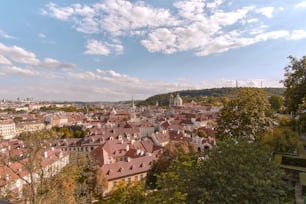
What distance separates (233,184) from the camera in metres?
7.84

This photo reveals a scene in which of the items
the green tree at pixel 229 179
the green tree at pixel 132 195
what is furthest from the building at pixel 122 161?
the green tree at pixel 229 179

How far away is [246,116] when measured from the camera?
1491 centimetres

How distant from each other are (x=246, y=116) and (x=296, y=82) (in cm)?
1138

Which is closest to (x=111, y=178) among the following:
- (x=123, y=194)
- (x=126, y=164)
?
(x=126, y=164)

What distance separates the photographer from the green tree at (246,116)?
14.9 metres

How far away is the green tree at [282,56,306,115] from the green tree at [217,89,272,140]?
832 cm

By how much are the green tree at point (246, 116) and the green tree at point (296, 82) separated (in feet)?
27.3

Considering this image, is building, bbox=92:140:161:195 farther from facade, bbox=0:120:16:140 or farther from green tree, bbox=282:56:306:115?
facade, bbox=0:120:16:140

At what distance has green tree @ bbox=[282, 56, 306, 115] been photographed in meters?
21.5

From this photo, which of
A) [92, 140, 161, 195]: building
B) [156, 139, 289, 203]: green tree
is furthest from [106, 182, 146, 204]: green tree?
[92, 140, 161, 195]: building

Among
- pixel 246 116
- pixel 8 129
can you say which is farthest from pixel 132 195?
pixel 8 129

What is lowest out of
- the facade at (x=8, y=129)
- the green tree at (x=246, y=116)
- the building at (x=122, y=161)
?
the facade at (x=8, y=129)

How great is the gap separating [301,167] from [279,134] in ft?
13.2

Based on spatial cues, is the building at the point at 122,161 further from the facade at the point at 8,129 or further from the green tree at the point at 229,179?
the facade at the point at 8,129
